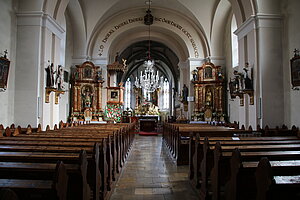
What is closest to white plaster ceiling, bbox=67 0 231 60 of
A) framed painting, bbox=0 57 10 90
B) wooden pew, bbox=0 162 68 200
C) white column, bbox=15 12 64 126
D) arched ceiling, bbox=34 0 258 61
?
arched ceiling, bbox=34 0 258 61

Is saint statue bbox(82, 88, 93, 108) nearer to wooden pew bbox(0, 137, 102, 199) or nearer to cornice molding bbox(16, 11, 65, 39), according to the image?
cornice molding bbox(16, 11, 65, 39)

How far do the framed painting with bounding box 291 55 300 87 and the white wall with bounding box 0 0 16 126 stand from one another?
8.05 metres

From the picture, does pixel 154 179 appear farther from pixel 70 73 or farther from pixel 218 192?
pixel 70 73

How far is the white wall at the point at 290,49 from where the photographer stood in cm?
641

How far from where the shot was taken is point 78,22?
40.7ft

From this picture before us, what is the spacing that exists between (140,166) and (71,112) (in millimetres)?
8279

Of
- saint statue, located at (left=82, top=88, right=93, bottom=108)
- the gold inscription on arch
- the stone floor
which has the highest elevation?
the gold inscription on arch

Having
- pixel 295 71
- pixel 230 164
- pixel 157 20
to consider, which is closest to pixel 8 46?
pixel 230 164

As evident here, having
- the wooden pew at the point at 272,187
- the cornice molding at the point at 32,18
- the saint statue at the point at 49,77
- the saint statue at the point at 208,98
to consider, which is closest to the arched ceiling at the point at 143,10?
the saint statue at the point at 208,98

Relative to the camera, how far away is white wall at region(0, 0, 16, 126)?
645cm

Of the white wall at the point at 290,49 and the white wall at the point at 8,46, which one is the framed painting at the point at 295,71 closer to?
the white wall at the point at 290,49

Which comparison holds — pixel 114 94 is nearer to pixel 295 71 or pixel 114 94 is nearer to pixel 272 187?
pixel 295 71

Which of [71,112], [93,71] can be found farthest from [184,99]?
[71,112]

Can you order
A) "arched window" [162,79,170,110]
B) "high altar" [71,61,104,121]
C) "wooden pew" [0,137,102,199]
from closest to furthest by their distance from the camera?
"wooden pew" [0,137,102,199], "high altar" [71,61,104,121], "arched window" [162,79,170,110]
